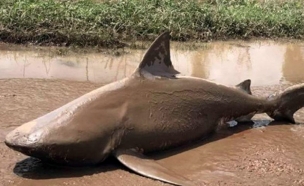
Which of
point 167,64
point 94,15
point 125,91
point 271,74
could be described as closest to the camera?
point 125,91

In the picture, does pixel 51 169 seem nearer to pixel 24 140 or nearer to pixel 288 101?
pixel 24 140

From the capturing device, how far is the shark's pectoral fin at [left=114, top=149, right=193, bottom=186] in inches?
203

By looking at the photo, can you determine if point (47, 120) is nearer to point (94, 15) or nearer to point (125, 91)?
point (125, 91)

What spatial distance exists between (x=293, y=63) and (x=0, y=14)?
216 inches

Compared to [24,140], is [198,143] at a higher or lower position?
lower

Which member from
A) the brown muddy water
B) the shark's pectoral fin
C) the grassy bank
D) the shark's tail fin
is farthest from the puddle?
the shark's pectoral fin

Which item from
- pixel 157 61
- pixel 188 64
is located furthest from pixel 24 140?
pixel 188 64

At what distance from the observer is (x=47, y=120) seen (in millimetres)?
5188

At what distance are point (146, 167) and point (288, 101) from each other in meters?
2.33

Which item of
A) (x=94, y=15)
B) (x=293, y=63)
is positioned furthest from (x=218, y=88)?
(x=94, y=15)

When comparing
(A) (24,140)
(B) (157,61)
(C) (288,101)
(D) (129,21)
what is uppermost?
(D) (129,21)

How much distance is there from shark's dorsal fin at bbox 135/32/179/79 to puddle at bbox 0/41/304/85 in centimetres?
282

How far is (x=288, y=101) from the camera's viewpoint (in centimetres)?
686

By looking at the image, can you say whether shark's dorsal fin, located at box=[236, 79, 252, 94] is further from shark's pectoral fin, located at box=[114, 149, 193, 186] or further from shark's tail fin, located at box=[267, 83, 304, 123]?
shark's pectoral fin, located at box=[114, 149, 193, 186]
